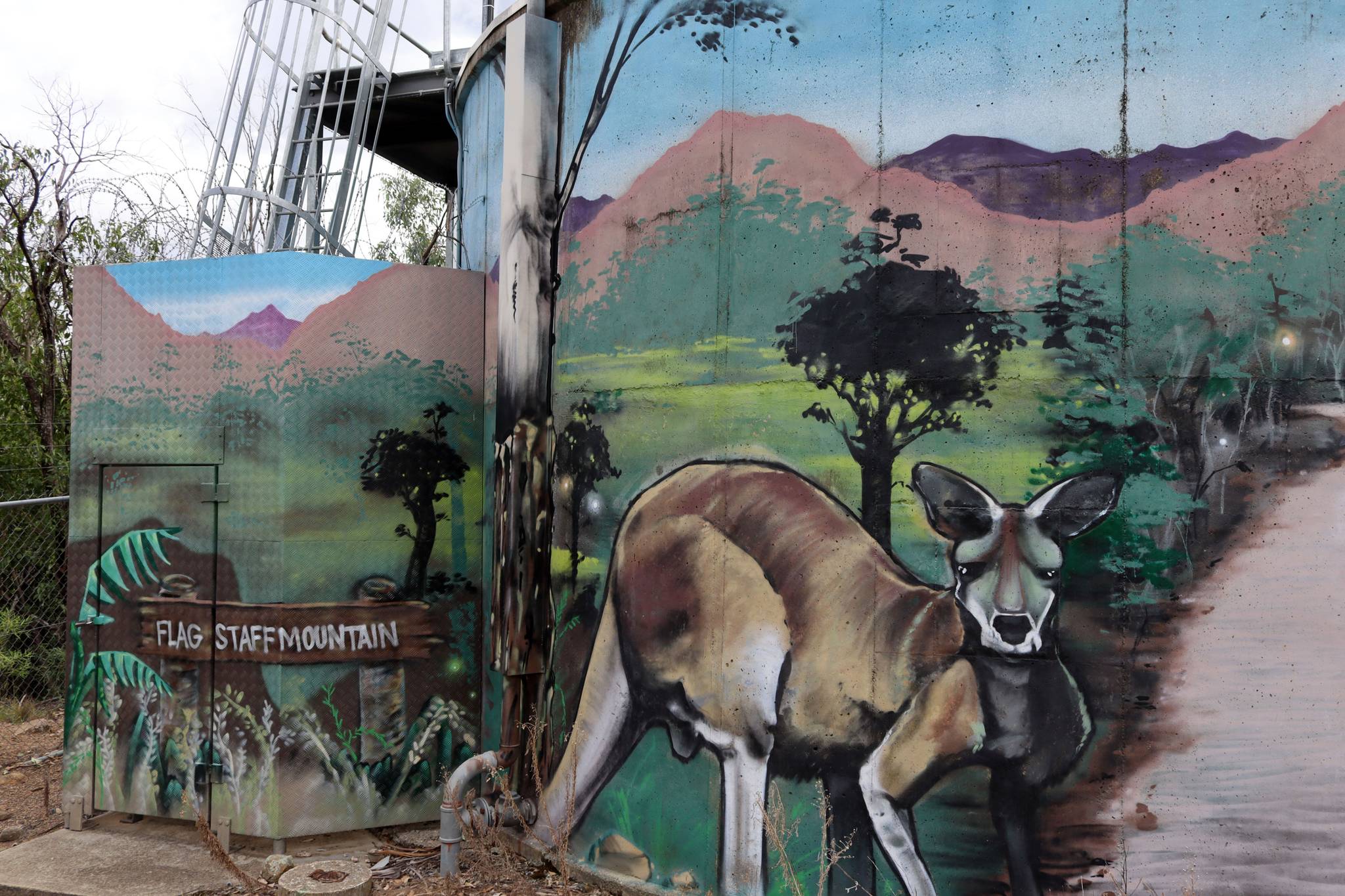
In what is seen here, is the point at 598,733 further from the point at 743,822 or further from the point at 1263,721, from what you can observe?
the point at 1263,721

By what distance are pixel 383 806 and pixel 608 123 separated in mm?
4712

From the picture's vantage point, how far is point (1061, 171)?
4.68m

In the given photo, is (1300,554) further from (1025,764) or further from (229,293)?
(229,293)

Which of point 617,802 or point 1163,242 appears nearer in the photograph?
point 1163,242

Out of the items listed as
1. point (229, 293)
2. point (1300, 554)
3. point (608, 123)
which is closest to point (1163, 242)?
point (1300, 554)

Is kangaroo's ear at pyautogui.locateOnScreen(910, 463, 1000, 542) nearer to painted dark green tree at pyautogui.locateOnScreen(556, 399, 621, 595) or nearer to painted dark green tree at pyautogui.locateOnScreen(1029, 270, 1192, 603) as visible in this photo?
painted dark green tree at pyautogui.locateOnScreen(1029, 270, 1192, 603)

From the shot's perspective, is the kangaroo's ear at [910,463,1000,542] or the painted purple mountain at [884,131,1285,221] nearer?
the painted purple mountain at [884,131,1285,221]

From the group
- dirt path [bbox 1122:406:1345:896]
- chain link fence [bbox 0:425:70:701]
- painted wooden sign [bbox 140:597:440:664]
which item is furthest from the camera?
chain link fence [bbox 0:425:70:701]

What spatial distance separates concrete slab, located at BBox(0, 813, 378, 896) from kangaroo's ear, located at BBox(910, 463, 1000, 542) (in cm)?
439

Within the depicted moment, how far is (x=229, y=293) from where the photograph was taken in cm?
698

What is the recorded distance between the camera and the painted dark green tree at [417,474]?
23.2 ft

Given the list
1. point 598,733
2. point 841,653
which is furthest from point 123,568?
point 841,653

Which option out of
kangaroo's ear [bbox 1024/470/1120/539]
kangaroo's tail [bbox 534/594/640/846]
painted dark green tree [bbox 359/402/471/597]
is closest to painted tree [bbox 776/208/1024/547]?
kangaroo's ear [bbox 1024/470/1120/539]

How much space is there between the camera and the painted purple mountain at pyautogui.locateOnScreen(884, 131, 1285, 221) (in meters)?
4.52
